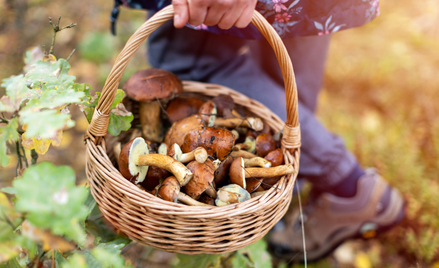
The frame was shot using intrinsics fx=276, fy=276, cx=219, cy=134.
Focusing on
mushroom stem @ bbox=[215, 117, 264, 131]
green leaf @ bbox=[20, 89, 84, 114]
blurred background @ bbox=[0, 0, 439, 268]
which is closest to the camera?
green leaf @ bbox=[20, 89, 84, 114]

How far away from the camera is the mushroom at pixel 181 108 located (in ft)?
4.43

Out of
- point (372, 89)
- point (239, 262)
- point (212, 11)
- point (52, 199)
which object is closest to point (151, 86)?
point (212, 11)

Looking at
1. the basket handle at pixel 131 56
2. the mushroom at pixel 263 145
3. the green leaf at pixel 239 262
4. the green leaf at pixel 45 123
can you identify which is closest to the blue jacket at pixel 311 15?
the basket handle at pixel 131 56

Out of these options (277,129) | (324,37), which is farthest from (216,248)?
(324,37)

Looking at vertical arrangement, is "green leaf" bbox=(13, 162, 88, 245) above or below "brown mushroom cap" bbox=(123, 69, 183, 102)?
above

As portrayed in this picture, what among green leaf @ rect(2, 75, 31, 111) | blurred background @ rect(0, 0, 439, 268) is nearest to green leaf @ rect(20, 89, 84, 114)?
green leaf @ rect(2, 75, 31, 111)

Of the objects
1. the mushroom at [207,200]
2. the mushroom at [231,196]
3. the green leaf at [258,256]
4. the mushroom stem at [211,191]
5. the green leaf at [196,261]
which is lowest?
the green leaf at [258,256]

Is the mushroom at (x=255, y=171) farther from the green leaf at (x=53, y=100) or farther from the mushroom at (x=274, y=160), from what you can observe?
the green leaf at (x=53, y=100)

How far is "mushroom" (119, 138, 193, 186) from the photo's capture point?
39.0 inches

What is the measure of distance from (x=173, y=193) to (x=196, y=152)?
167 millimetres

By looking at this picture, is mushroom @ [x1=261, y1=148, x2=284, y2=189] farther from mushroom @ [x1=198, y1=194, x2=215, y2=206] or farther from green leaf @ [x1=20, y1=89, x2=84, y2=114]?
green leaf @ [x1=20, y1=89, x2=84, y2=114]

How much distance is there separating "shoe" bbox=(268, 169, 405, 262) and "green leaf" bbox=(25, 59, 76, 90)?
5.37ft

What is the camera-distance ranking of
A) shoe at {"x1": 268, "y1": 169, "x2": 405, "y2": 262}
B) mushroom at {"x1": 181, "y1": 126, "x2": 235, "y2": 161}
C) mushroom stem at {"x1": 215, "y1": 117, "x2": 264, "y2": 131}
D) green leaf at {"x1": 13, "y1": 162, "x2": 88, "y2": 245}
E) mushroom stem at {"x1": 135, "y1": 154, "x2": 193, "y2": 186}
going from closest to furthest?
green leaf at {"x1": 13, "y1": 162, "x2": 88, "y2": 245} < mushroom stem at {"x1": 135, "y1": 154, "x2": 193, "y2": 186} < mushroom at {"x1": 181, "y1": 126, "x2": 235, "y2": 161} < mushroom stem at {"x1": 215, "y1": 117, "x2": 264, "y2": 131} < shoe at {"x1": 268, "y1": 169, "x2": 405, "y2": 262}

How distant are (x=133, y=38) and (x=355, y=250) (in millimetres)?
2099
